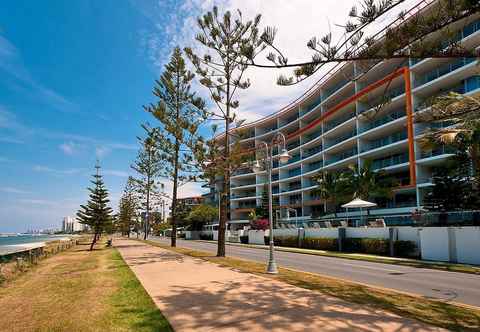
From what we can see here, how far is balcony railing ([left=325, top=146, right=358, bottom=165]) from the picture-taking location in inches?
1881

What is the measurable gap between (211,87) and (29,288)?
12970mm

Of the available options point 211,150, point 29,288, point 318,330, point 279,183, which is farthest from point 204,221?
point 318,330

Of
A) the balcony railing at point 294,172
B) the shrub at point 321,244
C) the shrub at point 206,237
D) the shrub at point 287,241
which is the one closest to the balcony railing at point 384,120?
the shrub at point 287,241

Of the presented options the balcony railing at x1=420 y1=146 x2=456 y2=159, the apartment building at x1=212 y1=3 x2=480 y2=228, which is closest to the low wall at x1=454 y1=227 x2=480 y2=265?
the apartment building at x1=212 y1=3 x2=480 y2=228

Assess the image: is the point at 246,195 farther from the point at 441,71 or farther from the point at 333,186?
the point at 441,71

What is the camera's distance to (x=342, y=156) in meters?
50.5

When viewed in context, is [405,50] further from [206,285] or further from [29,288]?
[29,288]

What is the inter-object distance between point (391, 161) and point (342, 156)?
1138 centimetres

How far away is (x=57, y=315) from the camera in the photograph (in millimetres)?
6707

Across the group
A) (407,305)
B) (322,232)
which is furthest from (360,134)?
(407,305)

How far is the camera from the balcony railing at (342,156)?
157 feet

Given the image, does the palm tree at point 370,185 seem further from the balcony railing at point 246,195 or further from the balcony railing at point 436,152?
the balcony railing at point 246,195

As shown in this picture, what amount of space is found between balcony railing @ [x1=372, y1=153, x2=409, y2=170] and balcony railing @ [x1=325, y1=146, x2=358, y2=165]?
4.29 meters

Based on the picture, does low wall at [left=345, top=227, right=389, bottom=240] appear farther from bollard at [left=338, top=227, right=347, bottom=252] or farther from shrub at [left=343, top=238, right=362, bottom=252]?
shrub at [left=343, top=238, right=362, bottom=252]
